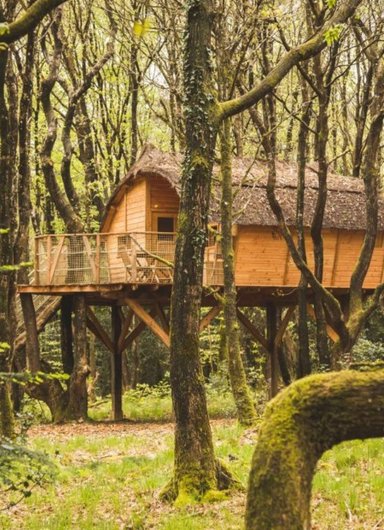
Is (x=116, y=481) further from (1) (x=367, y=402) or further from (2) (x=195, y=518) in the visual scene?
(1) (x=367, y=402)

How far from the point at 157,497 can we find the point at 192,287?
2.72 meters

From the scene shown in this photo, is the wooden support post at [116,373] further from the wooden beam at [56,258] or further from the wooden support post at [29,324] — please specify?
the wooden beam at [56,258]

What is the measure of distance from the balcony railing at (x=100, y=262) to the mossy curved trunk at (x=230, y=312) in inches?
187

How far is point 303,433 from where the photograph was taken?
2.82m

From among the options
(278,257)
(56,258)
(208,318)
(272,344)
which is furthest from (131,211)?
(272,344)

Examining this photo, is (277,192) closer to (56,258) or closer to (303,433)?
(56,258)

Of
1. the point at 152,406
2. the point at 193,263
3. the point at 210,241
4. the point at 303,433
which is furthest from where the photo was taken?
the point at 152,406

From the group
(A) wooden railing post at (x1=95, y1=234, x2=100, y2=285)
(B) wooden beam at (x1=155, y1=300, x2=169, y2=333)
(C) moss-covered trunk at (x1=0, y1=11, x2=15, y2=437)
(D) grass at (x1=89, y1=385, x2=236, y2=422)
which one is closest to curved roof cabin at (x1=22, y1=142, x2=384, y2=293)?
(A) wooden railing post at (x1=95, y1=234, x2=100, y2=285)

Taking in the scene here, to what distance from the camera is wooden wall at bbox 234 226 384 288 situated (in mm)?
21953

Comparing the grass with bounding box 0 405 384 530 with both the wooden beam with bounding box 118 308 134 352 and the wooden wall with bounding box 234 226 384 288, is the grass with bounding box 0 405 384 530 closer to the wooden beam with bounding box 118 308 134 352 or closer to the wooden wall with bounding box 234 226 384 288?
the wooden wall with bounding box 234 226 384 288

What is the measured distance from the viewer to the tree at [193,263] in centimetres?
856

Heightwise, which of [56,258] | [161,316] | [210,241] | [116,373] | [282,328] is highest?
[210,241]

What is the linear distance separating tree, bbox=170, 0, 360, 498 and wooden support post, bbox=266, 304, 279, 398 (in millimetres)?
15527

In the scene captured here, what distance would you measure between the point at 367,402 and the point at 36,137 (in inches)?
1126
